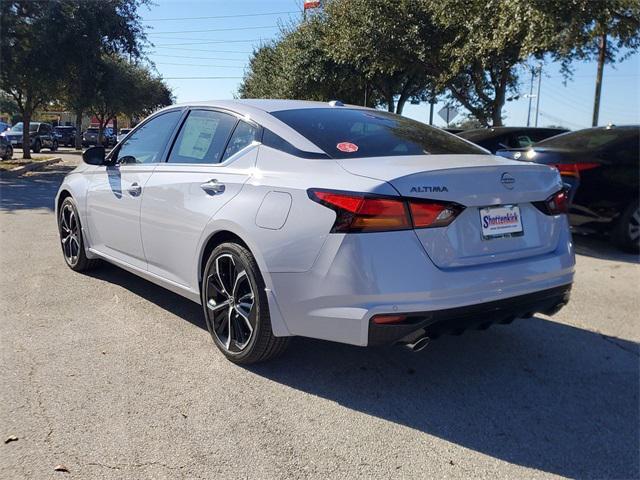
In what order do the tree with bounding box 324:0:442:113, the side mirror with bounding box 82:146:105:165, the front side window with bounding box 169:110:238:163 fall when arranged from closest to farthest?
the front side window with bounding box 169:110:238:163, the side mirror with bounding box 82:146:105:165, the tree with bounding box 324:0:442:113

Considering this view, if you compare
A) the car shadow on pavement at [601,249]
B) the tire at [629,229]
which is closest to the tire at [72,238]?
the car shadow on pavement at [601,249]

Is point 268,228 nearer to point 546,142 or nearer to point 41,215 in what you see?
point 546,142

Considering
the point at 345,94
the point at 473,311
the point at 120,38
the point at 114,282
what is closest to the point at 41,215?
the point at 114,282

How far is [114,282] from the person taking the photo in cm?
552

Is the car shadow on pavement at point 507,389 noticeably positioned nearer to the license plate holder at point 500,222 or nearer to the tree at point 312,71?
the license plate holder at point 500,222

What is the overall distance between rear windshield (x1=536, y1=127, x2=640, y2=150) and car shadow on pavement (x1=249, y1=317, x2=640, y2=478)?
344 cm

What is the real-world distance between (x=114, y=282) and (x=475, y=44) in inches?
413

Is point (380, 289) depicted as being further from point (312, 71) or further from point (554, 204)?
point (312, 71)

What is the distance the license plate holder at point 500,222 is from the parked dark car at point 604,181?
3.81 m

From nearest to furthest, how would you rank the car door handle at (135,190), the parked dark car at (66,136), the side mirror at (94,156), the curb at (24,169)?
the car door handle at (135,190) < the side mirror at (94,156) < the curb at (24,169) < the parked dark car at (66,136)

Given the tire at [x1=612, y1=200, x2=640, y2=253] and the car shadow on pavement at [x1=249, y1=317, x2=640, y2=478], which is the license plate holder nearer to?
the car shadow on pavement at [x1=249, y1=317, x2=640, y2=478]

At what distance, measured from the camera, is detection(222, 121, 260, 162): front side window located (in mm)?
3740

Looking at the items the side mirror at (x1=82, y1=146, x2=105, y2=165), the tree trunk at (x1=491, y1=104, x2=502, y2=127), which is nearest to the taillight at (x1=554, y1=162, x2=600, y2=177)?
the side mirror at (x1=82, y1=146, x2=105, y2=165)

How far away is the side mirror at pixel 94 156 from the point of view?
5148mm
